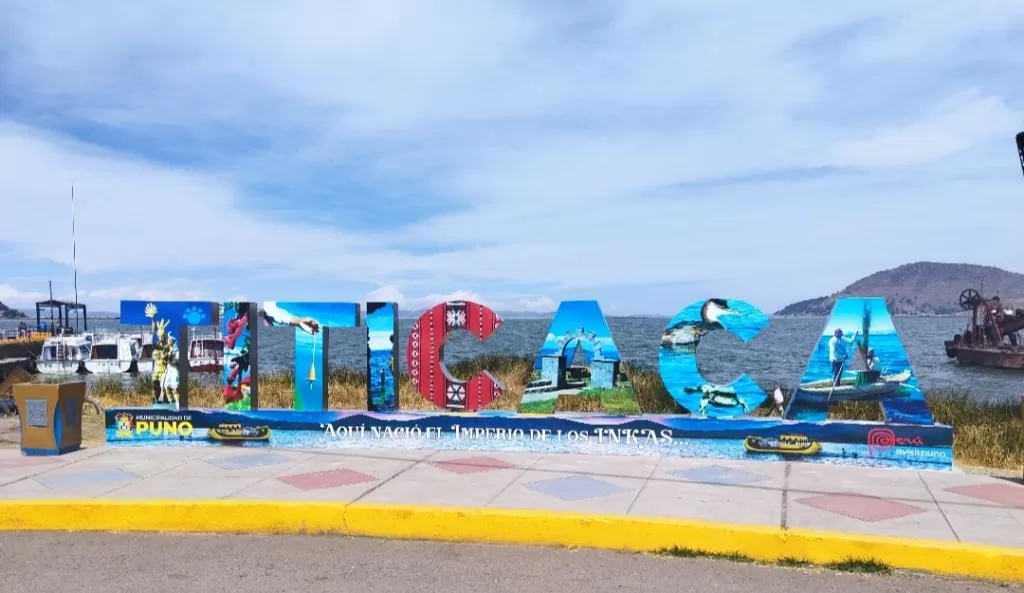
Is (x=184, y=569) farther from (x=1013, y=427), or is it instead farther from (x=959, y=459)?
(x=1013, y=427)

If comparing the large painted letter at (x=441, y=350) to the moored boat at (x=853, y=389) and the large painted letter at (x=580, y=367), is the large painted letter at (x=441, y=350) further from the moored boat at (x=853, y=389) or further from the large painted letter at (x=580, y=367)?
the moored boat at (x=853, y=389)

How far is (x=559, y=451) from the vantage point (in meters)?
9.12

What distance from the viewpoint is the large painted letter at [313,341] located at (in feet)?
32.0

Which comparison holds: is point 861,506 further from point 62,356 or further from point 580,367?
point 62,356

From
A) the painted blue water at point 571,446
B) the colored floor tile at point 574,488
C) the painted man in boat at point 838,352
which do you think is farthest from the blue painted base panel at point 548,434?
the colored floor tile at point 574,488

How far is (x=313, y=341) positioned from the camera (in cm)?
981

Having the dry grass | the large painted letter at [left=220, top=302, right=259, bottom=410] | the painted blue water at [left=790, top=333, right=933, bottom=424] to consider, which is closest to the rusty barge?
the dry grass

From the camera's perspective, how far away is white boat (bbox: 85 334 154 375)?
50188mm

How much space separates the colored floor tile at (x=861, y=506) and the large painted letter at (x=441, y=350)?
3.96m

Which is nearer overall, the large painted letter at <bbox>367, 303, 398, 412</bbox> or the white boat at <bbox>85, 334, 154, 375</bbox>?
the large painted letter at <bbox>367, 303, 398, 412</bbox>

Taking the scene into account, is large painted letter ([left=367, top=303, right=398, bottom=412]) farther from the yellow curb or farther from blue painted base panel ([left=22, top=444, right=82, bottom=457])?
blue painted base panel ([left=22, top=444, right=82, bottom=457])

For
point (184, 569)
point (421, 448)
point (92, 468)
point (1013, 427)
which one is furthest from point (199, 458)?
point (1013, 427)

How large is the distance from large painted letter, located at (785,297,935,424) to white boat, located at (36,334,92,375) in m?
49.0

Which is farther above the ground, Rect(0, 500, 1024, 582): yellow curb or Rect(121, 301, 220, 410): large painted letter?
Rect(121, 301, 220, 410): large painted letter
